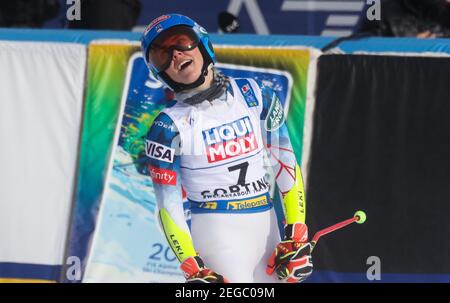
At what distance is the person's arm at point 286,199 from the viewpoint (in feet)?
16.4

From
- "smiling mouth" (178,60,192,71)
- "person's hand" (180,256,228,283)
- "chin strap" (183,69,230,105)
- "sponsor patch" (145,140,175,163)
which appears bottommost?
"person's hand" (180,256,228,283)

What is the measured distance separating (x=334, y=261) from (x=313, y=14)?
9.09 ft

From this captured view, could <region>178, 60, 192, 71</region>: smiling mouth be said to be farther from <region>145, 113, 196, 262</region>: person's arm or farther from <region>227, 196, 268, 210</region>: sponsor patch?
<region>227, 196, 268, 210</region>: sponsor patch

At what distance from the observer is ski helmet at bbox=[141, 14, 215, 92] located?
196 inches

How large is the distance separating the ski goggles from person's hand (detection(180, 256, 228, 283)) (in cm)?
95

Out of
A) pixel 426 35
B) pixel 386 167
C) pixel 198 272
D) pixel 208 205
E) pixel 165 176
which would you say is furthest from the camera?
pixel 426 35

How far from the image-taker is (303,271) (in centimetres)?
500

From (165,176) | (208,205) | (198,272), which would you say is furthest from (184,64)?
(198,272)

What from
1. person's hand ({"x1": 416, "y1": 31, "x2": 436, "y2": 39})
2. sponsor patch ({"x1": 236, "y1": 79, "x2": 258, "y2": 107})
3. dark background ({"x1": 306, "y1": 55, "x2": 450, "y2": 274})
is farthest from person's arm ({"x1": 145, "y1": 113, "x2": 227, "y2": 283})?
person's hand ({"x1": 416, "y1": 31, "x2": 436, "y2": 39})

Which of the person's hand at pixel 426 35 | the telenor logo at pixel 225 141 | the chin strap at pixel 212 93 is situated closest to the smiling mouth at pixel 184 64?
the chin strap at pixel 212 93

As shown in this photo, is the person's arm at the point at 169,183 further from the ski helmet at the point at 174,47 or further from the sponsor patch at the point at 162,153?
the ski helmet at the point at 174,47

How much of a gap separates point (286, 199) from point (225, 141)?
0.43 meters

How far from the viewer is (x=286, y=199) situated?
203 inches

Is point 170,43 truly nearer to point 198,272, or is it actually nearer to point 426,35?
point 198,272
